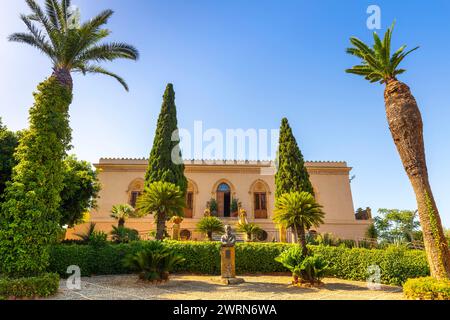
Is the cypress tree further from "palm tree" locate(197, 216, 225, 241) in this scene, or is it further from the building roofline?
the building roofline

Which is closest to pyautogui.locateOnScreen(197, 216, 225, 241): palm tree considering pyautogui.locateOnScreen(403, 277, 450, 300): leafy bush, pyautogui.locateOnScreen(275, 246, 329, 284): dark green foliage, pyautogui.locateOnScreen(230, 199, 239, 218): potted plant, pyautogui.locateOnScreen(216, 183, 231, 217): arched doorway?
pyautogui.locateOnScreen(230, 199, 239, 218): potted plant

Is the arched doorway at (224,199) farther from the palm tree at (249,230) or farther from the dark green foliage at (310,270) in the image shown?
the dark green foliage at (310,270)

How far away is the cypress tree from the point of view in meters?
18.3

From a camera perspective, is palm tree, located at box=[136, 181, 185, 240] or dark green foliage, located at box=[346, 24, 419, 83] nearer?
dark green foliage, located at box=[346, 24, 419, 83]

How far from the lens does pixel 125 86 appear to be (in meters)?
14.0

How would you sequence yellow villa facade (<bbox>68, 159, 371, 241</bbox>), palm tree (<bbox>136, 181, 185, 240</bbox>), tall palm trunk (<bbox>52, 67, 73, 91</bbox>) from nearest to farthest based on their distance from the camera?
tall palm trunk (<bbox>52, 67, 73, 91</bbox>) < palm tree (<bbox>136, 181, 185, 240</bbox>) < yellow villa facade (<bbox>68, 159, 371, 241</bbox>)

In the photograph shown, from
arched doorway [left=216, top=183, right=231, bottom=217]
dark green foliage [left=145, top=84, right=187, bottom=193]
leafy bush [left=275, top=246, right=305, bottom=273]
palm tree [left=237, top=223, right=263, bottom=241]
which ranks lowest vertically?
leafy bush [left=275, top=246, right=305, bottom=273]

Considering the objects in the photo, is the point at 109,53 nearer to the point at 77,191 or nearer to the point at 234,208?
the point at 77,191

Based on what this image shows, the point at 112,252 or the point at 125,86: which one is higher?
the point at 125,86

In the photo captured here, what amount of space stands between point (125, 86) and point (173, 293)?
33.3ft

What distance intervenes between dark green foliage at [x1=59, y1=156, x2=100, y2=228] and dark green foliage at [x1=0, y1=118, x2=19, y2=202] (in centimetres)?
215
